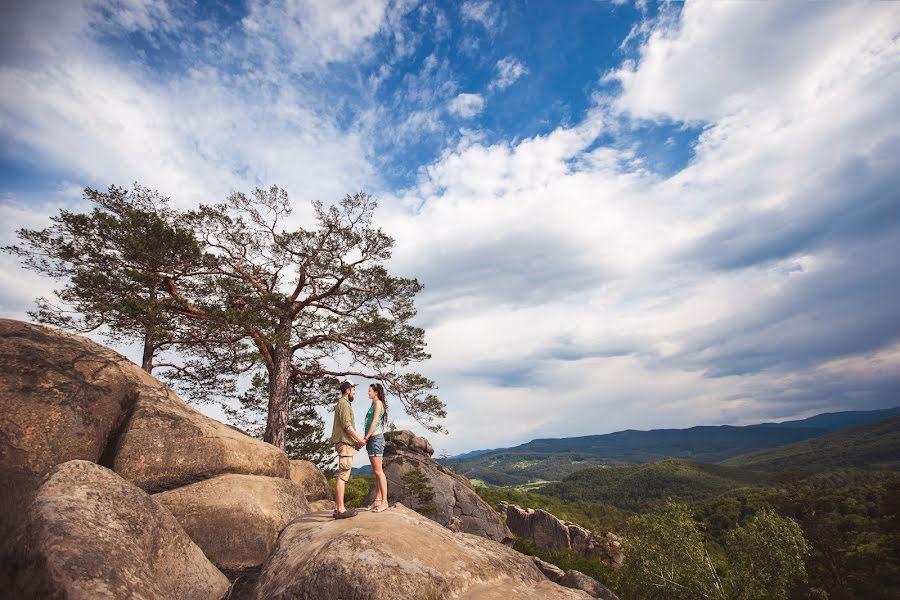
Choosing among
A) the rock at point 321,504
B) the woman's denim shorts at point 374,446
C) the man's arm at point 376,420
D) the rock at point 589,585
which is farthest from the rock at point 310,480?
the man's arm at point 376,420

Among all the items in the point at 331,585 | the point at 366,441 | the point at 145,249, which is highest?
the point at 145,249

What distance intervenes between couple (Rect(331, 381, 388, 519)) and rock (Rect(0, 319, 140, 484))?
24.7ft

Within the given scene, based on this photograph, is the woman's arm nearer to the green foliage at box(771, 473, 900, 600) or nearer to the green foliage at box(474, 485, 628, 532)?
the green foliage at box(771, 473, 900, 600)

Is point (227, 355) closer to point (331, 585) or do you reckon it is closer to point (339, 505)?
point (339, 505)

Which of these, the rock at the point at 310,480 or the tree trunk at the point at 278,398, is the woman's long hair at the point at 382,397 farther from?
the tree trunk at the point at 278,398

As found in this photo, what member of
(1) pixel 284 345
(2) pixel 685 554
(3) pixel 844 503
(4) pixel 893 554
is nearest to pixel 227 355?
(1) pixel 284 345

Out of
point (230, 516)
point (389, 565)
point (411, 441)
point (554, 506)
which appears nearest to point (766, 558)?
point (411, 441)

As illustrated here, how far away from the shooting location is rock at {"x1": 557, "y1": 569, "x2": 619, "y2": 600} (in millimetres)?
12203

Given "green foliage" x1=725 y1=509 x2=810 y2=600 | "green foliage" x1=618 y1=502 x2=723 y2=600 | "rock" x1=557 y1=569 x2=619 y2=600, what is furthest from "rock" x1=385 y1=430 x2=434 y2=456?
"green foliage" x1=725 y1=509 x2=810 y2=600

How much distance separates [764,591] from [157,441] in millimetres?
25302

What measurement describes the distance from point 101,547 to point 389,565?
4.72 meters

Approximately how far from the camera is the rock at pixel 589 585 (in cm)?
1220

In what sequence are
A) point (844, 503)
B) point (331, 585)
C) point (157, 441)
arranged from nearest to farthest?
1. point (331, 585)
2. point (157, 441)
3. point (844, 503)

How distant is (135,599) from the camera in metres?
6.04
